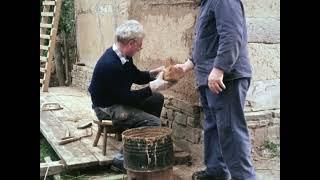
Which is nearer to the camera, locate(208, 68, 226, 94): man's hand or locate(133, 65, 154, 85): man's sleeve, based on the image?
locate(208, 68, 226, 94): man's hand

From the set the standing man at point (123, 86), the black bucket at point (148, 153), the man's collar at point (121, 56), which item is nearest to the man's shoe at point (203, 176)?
the black bucket at point (148, 153)

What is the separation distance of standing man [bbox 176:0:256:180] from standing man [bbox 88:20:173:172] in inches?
28.0

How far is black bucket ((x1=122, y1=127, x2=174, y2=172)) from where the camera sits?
413 centimetres

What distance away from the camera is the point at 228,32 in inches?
144

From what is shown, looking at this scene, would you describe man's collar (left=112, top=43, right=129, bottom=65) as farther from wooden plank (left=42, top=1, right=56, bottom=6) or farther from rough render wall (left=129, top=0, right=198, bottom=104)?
wooden plank (left=42, top=1, right=56, bottom=6)

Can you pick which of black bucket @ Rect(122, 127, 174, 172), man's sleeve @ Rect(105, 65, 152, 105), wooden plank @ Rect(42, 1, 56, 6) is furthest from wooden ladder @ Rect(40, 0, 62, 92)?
black bucket @ Rect(122, 127, 174, 172)

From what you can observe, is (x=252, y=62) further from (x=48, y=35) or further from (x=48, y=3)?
(x=48, y=3)

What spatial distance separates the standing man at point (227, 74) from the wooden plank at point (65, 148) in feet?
4.83

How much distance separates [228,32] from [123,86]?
1386mm

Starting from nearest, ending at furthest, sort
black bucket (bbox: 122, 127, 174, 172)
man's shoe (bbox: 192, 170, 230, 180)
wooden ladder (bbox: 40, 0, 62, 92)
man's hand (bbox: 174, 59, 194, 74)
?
black bucket (bbox: 122, 127, 174, 172)
man's shoe (bbox: 192, 170, 230, 180)
man's hand (bbox: 174, 59, 194, 74)
wooden ladder (bbox: 40, 0, 62, 92)

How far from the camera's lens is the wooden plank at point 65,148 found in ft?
15.4

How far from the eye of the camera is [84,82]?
9.23 meters

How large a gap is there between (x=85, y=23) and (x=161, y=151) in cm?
564
